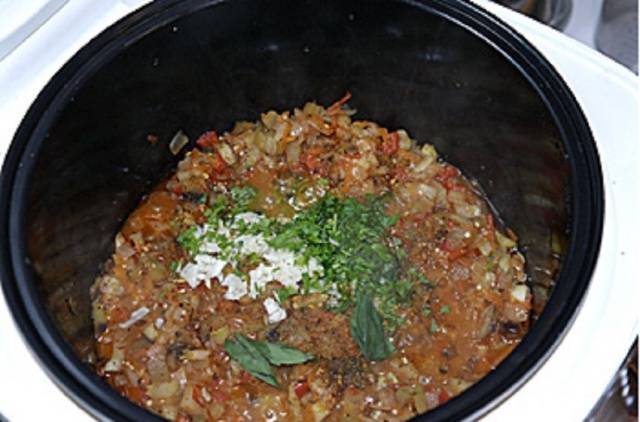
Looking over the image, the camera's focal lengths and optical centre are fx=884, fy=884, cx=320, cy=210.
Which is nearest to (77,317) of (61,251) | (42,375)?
(61,251)

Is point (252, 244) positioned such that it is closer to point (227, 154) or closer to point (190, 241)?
point (190, 241)

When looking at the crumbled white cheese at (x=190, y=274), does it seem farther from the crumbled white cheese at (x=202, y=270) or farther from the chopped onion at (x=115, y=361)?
the chopped onion at (x=115, y=361)

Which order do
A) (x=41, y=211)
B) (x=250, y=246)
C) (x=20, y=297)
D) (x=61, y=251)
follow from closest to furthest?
(x=20, y=297)
(x=41, y=211)
(x=61, y=251)
(x=250, y=246)

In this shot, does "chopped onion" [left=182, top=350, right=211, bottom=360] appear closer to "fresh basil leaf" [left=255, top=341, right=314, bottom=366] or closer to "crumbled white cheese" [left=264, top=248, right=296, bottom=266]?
"fresh basil leaf" [left=255, top=341, right=314, bottom=366]

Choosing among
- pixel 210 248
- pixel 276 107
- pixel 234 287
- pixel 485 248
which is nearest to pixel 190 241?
pixel 210 248

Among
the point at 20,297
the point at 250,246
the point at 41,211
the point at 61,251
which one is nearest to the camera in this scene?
the point at 20,297

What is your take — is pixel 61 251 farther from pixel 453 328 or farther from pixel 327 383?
pixel 453 328

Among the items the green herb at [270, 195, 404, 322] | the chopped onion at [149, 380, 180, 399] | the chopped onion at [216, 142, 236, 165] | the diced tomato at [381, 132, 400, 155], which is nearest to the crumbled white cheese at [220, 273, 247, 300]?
the green herb at [270, 195, 404, 322]

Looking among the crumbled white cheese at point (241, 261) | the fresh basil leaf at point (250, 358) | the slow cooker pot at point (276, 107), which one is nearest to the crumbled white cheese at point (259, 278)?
the crumbled white cheese at point (241, 261)
